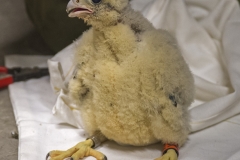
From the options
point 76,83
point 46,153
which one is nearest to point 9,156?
point 46,153

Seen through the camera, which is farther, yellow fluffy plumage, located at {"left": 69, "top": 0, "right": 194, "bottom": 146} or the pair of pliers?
the pair of pliers

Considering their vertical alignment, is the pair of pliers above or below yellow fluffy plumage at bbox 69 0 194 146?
below

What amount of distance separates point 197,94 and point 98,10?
0.38 m

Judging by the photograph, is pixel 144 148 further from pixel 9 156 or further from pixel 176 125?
pixel 9 156

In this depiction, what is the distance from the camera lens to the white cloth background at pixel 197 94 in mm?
693

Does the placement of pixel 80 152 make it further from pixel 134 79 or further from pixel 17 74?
pixel 17 74

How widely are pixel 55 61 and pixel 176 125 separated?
0.38 m

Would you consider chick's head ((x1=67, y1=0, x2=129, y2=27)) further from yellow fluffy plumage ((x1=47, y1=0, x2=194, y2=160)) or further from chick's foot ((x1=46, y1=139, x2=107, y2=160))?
chick's foot ((x1=46, y1=139, x2=107, y2=160))

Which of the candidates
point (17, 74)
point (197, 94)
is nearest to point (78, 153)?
point (197, 94)

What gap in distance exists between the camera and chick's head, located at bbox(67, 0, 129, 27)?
576 millimetres

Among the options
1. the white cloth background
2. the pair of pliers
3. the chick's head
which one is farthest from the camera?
the pair of pliers

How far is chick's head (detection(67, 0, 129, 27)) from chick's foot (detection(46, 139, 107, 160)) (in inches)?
9.4

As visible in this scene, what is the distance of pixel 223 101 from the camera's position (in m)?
0.76

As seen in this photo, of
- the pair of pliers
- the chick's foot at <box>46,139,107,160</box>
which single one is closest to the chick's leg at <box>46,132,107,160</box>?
the chick's foot at <box>46,139,107,160</box>
